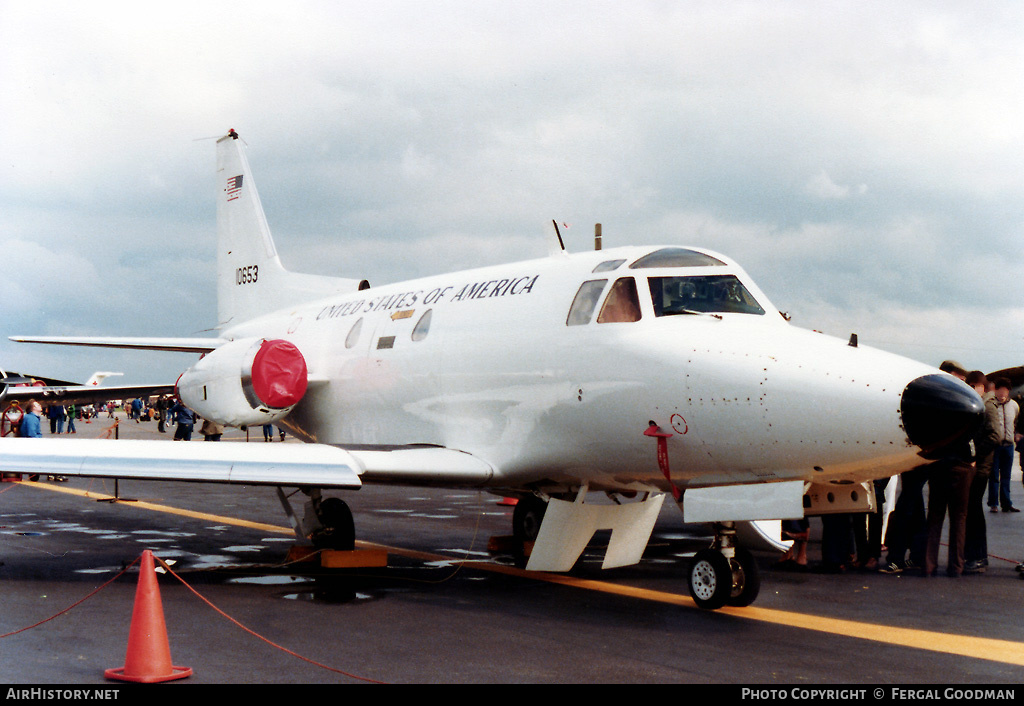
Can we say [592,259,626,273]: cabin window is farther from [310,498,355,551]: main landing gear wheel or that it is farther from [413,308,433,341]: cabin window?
[310,498,355,551]: main landing gear wheel

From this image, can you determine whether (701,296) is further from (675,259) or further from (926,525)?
(926,525)

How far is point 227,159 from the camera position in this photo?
1842 cm

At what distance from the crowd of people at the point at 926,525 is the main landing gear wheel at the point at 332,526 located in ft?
17.0

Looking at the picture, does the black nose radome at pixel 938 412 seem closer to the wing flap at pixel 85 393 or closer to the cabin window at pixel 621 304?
the cabin window at pixel 621 304

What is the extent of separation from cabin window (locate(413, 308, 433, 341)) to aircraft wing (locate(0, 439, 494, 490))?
Answer: 1.58 m

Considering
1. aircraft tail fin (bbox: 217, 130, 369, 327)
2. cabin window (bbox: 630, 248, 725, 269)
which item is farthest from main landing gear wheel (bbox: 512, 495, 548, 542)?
aircraft tail fin (bbox: 217, 130, 369, 327)

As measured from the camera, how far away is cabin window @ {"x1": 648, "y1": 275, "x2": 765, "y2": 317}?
873 cm

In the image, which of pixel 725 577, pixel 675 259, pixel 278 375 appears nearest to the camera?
pixel 725 577

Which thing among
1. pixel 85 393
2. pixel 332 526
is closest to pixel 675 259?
pixel 332 526

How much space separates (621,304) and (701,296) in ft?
2.40

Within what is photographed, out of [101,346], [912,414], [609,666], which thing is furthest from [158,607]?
[101,346]

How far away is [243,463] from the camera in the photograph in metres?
9.46
